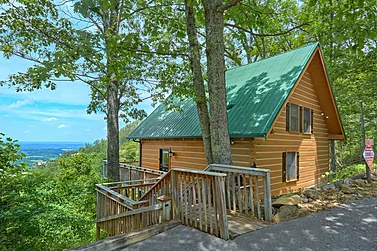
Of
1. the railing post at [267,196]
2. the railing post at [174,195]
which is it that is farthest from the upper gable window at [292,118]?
the railing post at [174,195]

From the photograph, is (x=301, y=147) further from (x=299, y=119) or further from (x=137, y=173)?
(x=137, y=173)

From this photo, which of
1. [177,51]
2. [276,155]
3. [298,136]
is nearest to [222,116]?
[177,51]

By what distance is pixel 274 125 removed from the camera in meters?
7.62

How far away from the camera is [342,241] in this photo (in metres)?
3.75

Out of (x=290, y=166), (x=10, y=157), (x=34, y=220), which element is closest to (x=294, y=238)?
(x=34, y=220)

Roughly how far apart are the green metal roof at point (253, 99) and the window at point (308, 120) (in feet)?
8.04

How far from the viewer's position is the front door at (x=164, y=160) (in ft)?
37.8

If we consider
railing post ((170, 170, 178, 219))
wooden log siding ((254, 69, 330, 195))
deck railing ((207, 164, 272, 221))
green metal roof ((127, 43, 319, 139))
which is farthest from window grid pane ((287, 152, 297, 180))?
railing post ((170, 170, 178, 219))

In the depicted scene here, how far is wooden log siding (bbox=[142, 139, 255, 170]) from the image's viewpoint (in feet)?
26.2

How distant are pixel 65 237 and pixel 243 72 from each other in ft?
31.2

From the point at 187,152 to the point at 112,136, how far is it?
3.22 meters

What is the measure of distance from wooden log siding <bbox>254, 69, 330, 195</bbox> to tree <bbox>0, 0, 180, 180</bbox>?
4.25 metres

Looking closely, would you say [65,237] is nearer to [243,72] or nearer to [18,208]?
[18,208]

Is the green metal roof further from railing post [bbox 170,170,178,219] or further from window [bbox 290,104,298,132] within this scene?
railing post [bbox 170,170,178,219]
